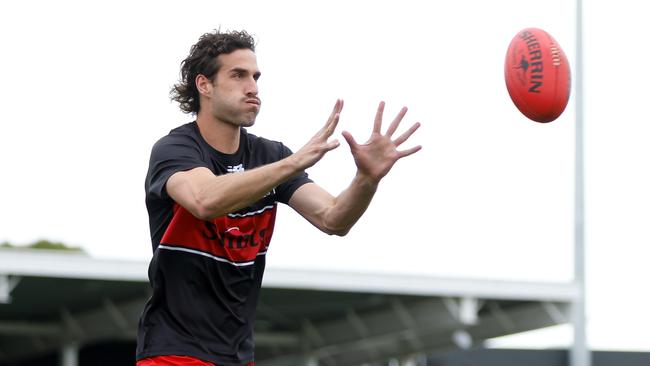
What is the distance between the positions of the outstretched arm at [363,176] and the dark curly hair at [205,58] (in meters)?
0.81

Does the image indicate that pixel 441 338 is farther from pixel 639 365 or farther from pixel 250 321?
pixel 250 321

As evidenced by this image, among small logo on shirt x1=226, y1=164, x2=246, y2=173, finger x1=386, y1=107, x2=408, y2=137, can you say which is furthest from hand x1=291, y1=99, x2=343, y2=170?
small logo on shirt x1=226, y1=164, x2=246, y2=173

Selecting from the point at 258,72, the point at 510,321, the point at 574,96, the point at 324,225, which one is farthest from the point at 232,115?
the point at 510,321

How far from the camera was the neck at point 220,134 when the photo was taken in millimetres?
6531

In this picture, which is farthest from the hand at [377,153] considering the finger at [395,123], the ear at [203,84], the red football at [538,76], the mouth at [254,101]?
the red football at [538,76]

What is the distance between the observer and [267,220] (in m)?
6.52

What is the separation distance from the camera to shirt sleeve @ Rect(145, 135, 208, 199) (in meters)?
6.21

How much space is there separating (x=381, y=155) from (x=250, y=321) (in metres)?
0.98

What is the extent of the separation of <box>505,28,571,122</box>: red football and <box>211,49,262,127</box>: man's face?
2704 mm

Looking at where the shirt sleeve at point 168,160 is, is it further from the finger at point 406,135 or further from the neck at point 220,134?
the finger at point 406,135

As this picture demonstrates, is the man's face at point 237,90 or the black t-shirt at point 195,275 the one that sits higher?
the man's face at point 237,90

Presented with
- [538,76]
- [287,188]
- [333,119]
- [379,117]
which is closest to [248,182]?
[333,119]

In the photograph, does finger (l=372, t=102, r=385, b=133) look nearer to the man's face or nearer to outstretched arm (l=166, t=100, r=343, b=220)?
outstretched arm (l=166, t=100, r=343, b=220)

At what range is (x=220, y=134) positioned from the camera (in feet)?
21.5
